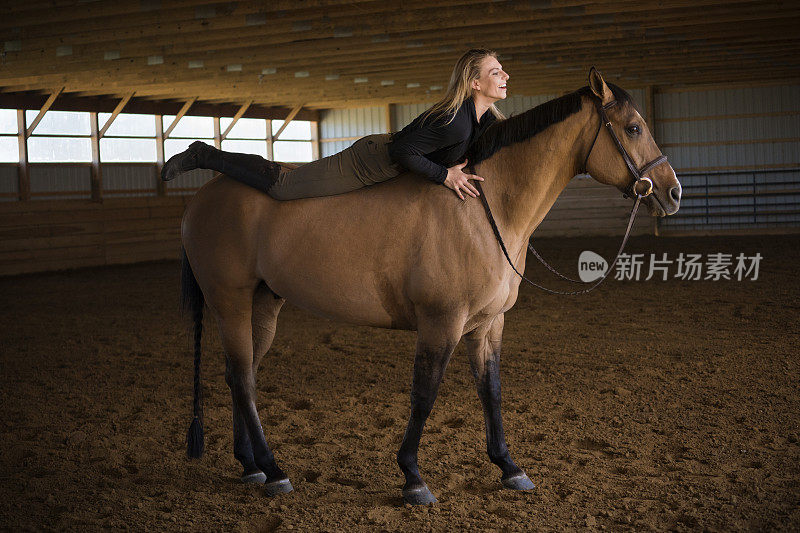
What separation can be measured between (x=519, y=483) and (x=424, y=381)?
2.02ft

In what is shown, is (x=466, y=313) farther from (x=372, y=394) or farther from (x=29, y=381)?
(x=29, y=381)

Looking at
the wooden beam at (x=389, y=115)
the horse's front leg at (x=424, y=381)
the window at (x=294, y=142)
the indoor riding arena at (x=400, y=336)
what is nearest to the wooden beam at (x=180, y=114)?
the window at (x=294, y=142)

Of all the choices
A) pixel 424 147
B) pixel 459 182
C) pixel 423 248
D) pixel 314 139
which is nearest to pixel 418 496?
pixel 423 248

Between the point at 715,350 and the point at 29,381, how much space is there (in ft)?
16.7

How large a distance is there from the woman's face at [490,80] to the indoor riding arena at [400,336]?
0.05 m

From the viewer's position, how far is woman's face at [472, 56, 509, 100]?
304 centimetres

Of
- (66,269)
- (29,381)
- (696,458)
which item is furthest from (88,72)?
(696,458)

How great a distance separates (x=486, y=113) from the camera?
3.29 meters

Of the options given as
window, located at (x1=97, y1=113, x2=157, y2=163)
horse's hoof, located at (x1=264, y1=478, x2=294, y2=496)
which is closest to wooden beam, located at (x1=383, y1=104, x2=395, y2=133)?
window, located at (x1=97, y1=113, x2=157, y2=163)

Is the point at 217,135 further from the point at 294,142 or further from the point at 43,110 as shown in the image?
the point at 43,110

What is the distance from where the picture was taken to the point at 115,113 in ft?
57.3

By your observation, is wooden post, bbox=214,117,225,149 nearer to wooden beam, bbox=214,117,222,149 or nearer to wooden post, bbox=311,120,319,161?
wooden beam, bbox=214,117,222,149

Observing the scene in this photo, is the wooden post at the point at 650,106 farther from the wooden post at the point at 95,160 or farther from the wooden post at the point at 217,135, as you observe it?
the wooden post at the point at 95,160

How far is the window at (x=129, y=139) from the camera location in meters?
18.3
